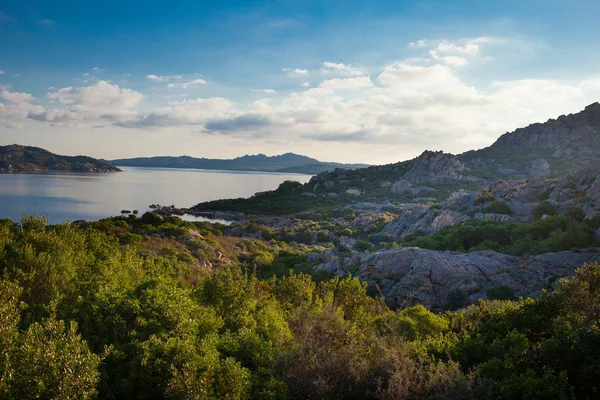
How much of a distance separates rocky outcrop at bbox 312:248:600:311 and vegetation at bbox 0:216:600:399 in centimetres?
776

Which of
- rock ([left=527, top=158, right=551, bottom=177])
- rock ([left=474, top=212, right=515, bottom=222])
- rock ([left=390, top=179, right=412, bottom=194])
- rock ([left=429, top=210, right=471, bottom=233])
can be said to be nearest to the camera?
rock ([left=474, top=212, right=515, bottom=222])

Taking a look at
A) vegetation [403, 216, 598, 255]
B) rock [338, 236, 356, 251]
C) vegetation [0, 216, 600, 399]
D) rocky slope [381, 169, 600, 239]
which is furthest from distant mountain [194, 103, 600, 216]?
vegetation [0, 216, 600, 399]

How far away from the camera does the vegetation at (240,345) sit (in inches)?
318

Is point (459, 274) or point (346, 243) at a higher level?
point (459, 274)

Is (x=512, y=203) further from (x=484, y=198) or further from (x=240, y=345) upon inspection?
(x=240, y=345)

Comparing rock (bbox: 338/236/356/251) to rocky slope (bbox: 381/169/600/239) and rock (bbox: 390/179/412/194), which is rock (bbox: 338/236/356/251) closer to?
rocky slope (bbox: 381/169/600/239)

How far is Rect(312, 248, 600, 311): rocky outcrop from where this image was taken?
24219 mm

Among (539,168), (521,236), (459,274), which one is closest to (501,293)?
(459,274)

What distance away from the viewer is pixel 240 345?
11.0 meters

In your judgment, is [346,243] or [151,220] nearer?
[151,220]

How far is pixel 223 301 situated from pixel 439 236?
2986 cm

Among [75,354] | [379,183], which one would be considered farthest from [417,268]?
[379,183]

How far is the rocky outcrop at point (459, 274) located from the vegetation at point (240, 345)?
305 inches

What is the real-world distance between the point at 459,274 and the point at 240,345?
19.6 m
